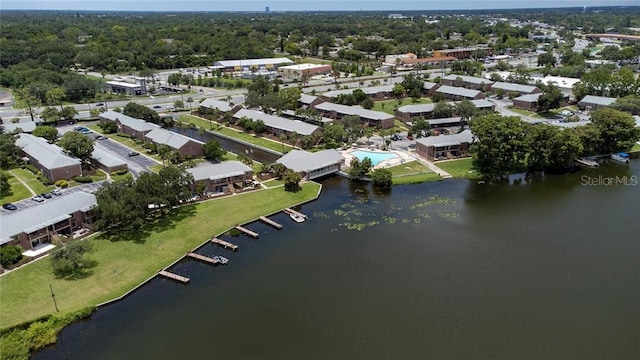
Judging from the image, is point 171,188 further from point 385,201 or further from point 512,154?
point 512,154

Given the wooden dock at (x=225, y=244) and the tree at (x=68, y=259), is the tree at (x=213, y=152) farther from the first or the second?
the tree at (x=68, y=259)

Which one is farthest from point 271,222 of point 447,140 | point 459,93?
point 459,93

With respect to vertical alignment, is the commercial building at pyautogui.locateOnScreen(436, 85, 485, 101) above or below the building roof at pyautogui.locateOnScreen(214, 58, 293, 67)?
below

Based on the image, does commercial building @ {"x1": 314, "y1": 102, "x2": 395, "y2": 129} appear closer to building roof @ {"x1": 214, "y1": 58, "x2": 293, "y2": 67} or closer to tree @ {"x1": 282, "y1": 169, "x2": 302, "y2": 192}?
tree @ {"x1": 282, "y1": 169, "x2": 302, "y2": 192}

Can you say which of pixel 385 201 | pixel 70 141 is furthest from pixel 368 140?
pixel 70 141

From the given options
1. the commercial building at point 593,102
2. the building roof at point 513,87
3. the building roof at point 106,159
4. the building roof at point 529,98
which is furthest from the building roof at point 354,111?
the commercial building at point 593,102

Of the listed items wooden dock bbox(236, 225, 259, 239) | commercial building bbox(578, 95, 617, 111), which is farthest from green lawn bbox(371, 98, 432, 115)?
wooden dock bbox(236, 225, 259, 239)

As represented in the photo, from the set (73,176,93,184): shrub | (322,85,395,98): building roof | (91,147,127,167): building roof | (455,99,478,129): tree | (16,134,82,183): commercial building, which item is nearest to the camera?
(16,134,82,183): commercial building
